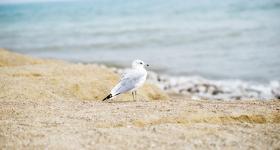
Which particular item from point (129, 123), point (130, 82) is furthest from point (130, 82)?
point (129, 123)

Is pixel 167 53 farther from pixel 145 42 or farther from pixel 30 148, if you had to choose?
pixel 30 148

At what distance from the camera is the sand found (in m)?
6.83

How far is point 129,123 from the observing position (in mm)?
7828

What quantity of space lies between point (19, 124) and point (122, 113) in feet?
5.92

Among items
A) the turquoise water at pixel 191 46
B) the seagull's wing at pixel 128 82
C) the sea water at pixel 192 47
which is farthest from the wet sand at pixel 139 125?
the turquoise water at pixel 191 46

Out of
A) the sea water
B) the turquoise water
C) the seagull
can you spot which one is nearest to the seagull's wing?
the seagull

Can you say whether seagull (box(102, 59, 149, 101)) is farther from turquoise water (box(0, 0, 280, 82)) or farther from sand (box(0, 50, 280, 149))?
turquoise water (box(0, 0, 280, 82))

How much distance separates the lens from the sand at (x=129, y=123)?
6.83 metres

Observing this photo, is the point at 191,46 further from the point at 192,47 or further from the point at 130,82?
the point at 130,82

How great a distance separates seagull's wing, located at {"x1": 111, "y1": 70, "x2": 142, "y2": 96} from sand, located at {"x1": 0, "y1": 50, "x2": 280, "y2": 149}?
480 mm

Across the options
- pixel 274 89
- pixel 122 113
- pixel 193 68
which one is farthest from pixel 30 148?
pixel 193 68

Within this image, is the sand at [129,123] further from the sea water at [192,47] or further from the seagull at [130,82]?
the sea water at [192,47]

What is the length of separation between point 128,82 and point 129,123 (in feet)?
7.68

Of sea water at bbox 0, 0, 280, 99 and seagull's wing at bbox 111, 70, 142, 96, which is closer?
seagull's wing at bbox 111, 70, 142, 96
